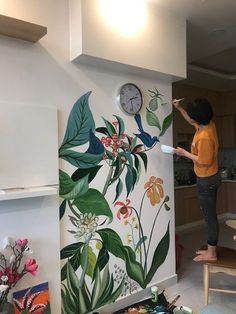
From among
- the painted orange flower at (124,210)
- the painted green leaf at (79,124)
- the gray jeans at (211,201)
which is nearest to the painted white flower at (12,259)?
the painted green leaf at (79,124)

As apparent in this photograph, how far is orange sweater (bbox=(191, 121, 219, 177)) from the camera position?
2506 mm

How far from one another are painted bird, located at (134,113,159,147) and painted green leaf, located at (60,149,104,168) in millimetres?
489

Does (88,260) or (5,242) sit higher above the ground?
(5,242)

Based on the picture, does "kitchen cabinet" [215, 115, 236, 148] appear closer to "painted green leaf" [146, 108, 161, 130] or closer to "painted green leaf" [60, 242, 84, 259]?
"painted green leaf" [146, 108, 161, 130]

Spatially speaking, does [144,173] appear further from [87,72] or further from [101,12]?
[101,12]

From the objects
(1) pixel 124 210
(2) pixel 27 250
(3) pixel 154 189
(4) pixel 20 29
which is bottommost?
(2) pixel 27 250

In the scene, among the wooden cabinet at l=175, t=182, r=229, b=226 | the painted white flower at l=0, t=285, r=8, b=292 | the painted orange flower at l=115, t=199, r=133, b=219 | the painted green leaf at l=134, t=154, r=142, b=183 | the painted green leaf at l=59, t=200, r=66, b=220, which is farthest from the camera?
the wooden cabinet at l=175, t=182, r=229, b=226

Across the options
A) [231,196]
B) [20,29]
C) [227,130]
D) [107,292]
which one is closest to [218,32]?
[20,29]

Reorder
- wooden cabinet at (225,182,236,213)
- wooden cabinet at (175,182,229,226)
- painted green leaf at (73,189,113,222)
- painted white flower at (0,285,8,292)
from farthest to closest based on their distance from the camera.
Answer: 1. wooden cabinet at (225,182,236,213)
2. wooden cabinet at (175,182,229,226)
3. painted green leaf at (73,189,113,222)
4. painted white flower at (0,285,8,292)

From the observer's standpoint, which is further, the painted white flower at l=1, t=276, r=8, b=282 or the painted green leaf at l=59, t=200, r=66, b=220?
the painted green leaf at l=59, t=200, r=66, b=220

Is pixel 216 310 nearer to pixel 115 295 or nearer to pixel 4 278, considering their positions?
pixel 115 295

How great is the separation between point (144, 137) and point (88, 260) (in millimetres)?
1186

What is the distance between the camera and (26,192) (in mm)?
1733

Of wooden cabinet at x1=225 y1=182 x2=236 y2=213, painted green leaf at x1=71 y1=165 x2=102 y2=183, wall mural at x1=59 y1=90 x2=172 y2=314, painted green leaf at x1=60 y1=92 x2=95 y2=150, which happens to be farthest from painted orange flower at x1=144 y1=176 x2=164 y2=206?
wooden cabinet at x1=225 y1=182 x2=236 y2=213
